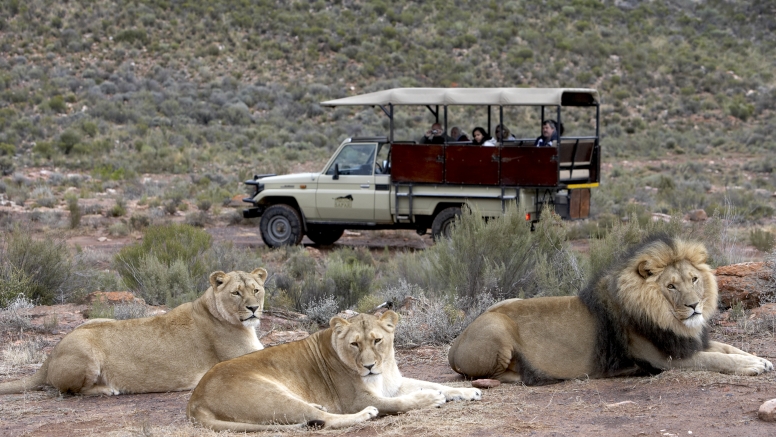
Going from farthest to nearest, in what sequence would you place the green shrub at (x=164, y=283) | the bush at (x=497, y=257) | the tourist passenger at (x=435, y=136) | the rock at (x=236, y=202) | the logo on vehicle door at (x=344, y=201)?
1. the rock at (x=236, y=202)
2. the logo on vehicle door at (x=344, y=201)
3. the tourist passenger at (x=435, y=136)
4. the green shrub at (x=164, y=283)
5. the bush at (x=497, y=257)

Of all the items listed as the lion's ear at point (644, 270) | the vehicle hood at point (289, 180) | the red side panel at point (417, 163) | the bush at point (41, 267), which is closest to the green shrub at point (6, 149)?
the vehicle hood at point (289, 180)

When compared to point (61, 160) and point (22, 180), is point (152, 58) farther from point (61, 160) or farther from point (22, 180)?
point (22, 180)

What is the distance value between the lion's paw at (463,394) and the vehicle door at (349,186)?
11.6 meters

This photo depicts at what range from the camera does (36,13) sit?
48281mm

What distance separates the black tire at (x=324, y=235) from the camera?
19.4 m

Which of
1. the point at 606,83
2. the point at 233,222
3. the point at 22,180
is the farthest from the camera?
the point at 606,83

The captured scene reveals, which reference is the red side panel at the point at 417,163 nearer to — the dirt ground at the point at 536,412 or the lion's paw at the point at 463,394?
the dirt ground at the point at 536,412

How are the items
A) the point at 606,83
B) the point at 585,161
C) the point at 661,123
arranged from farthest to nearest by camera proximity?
the point at 606,83, the point at 661,123, the point at 585,161

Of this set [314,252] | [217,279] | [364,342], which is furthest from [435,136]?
[364,342]

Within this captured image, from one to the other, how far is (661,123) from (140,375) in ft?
139

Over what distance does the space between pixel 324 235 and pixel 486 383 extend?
13149 millimetres

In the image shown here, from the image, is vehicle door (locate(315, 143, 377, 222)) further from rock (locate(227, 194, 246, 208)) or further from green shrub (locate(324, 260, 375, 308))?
rock (locate(227, 194, 246, 208))

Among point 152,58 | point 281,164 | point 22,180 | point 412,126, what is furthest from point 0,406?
point 152,58

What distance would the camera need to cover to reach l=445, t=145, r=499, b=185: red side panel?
16.8m
